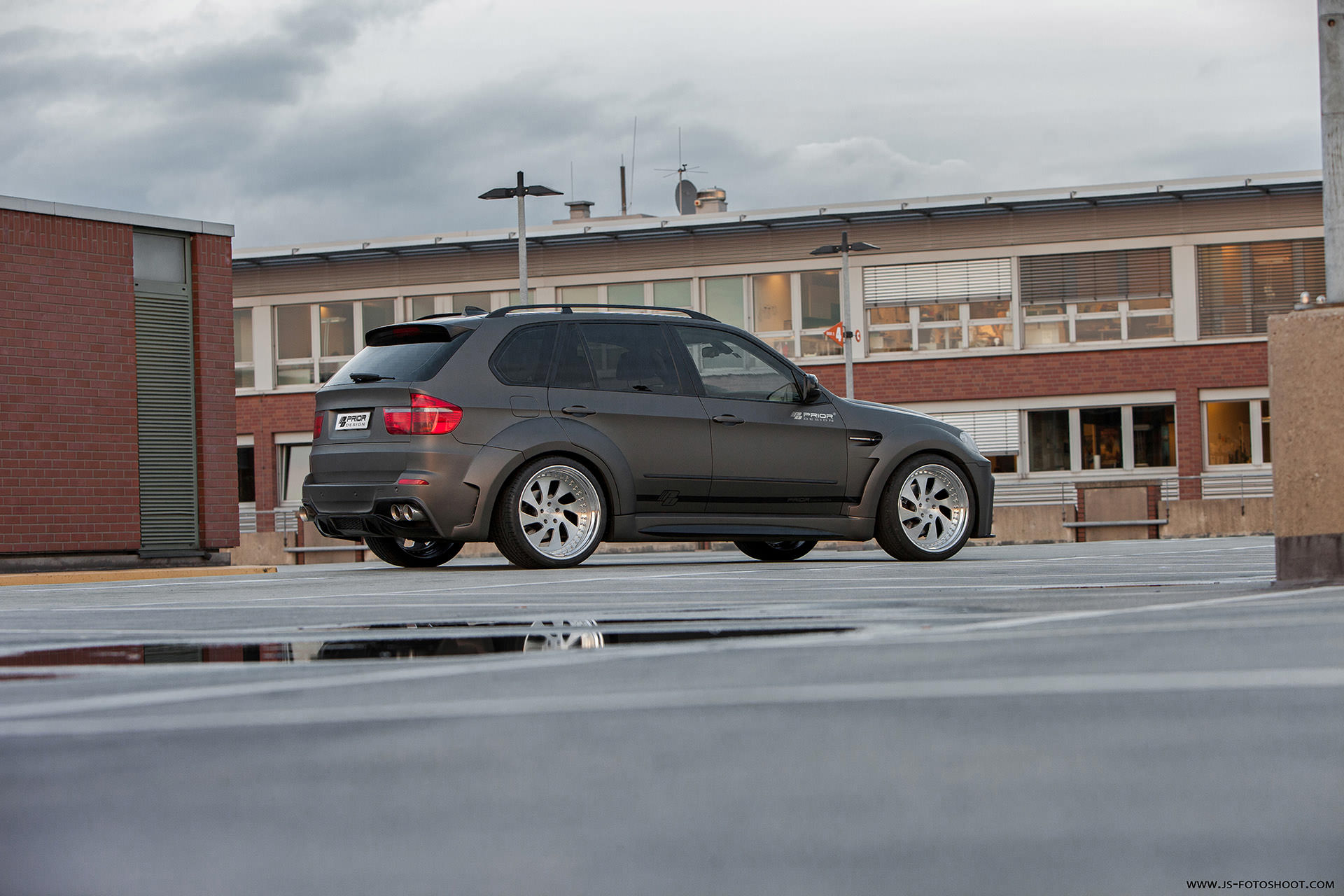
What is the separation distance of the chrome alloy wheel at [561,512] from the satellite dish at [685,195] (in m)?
36.9

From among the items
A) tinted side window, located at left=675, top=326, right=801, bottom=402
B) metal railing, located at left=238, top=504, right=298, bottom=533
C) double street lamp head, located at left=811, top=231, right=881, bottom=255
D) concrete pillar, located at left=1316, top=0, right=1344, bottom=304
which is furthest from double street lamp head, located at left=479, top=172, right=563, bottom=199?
concrete pillar, located at left=1316, top=0, right=1344, bottom=304

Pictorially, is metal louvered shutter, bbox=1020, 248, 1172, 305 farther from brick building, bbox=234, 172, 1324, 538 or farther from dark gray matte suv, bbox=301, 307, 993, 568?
dark gray matte suv, bbox=301, 307, 993, 568

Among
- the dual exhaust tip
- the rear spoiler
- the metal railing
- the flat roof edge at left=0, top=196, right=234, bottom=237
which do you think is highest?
the flat roof edge at left=0, top=196, right=234, bottom=237

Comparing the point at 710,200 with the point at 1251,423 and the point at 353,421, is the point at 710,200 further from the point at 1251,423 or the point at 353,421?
the point at 353,421

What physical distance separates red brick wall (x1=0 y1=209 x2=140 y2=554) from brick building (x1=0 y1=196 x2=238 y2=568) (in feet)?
0.05

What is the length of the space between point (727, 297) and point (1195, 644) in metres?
36.7

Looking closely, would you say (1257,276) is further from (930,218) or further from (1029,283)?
(930,218)

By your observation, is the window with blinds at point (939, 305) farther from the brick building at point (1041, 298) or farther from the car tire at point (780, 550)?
the car tire at point (780, 550)

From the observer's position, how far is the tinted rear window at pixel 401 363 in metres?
9.78

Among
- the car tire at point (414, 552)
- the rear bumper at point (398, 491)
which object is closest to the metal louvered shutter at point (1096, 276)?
the car tire at point (414, 552)

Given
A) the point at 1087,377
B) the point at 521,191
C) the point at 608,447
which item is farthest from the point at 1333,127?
the point at 1087,377

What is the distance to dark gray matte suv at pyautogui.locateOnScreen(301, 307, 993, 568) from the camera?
961 centimetres

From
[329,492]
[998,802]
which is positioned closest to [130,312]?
[329,492]

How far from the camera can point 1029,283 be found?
37.6m
